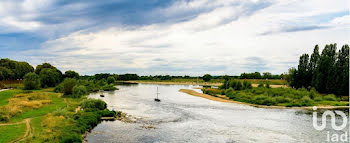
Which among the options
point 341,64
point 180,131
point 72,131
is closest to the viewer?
point 72,131

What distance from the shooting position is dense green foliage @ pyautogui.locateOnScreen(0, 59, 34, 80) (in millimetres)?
107588

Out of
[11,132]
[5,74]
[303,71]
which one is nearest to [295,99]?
[303,71]

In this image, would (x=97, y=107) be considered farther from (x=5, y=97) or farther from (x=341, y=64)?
(x=341, y=64)

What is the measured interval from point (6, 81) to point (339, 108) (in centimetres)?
13433

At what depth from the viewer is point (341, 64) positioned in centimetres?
7038

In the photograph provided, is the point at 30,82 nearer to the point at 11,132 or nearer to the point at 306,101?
the point at 11,132

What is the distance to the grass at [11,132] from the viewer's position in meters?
26.2

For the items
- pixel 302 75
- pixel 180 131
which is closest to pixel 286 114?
pixel 180 131

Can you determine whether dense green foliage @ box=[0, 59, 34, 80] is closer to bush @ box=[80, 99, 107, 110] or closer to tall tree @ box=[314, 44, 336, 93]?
bush @ box=[80, 99, 107, 110]

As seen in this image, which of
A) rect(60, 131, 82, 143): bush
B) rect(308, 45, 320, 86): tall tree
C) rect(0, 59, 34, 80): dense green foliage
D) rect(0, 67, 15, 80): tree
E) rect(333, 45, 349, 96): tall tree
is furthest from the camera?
rect(0, 59, 34, 80): dense green foliage

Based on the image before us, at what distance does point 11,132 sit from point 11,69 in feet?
372

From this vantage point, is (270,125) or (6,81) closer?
(270,125)

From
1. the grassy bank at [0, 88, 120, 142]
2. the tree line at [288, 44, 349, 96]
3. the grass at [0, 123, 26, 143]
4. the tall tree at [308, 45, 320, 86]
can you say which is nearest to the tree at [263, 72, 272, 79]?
the tree line at [288, 44, 349, 96]

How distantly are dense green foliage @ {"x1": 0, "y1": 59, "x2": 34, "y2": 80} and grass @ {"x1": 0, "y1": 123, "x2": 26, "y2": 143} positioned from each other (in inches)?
3604
